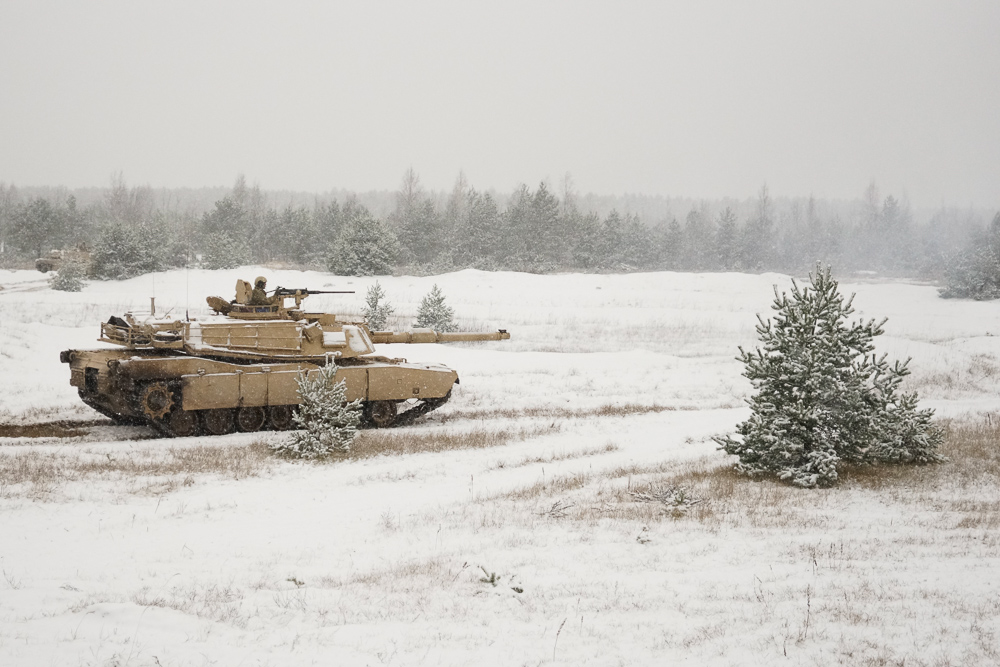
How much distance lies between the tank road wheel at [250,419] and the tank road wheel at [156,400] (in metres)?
1.28

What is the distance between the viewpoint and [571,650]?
530cm

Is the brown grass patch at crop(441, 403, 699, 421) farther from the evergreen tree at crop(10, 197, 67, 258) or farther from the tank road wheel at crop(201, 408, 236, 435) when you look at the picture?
the evergreen tree at crop(10, 197, 67, 258)

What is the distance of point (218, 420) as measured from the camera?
1412 centimetres

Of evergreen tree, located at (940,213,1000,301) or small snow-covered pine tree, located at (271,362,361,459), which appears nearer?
small snow-covered pine tree, located at (271,362,361,459)

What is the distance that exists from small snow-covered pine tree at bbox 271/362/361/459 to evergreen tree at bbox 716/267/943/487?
245 inches

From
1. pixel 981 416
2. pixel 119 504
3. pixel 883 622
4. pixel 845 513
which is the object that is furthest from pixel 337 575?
pixel 981 416

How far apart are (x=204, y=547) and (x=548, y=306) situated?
30.2m

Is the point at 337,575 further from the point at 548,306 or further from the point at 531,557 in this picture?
the point at 548,306

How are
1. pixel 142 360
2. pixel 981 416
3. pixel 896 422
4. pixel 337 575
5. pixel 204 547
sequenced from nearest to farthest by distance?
pixel 337 575
pixel 204 547
pixel 896 422
pixel 142 360
pixel 981 416

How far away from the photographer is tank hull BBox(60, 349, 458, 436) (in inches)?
526

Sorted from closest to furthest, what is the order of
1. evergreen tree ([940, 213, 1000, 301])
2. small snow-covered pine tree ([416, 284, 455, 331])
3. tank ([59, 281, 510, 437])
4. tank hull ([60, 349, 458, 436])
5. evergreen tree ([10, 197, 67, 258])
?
tank hull ([60, 349, 458, 436]), tank ([59, 281, 510, 437]), small snow-covered pine tree ([416, 284, 455, 331]), evergreen tree ([940, 213, 1000, 301]), evergreen tree ([10, 197, 67, 258])

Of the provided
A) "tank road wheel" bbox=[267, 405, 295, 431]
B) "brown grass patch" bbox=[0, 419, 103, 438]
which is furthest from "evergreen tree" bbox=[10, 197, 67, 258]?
"tank road wheel" bbox=[267, 405, 295, 431]

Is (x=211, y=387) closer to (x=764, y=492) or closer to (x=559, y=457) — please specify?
(x=559, y=457)

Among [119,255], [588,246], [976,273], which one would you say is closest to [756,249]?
[588,246]
